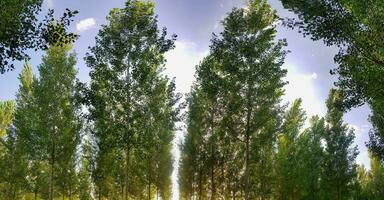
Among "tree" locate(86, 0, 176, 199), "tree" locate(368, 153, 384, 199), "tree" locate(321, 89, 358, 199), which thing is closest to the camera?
"tree" locate(86, 0, 176, 199)

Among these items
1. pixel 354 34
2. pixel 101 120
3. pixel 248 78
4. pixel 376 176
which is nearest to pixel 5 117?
pixel 101 120

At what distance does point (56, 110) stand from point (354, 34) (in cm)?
2218

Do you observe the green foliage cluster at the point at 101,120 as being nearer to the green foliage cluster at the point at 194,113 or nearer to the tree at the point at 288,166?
the green foliage cluster at the point at 194,113

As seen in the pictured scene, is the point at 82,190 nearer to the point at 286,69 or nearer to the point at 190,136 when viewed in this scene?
the point at 190,136

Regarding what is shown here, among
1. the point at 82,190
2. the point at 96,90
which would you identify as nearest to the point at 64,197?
the point at 82,190

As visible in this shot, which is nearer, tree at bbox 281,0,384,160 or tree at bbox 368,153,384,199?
tree at bbox 281,0,384,160

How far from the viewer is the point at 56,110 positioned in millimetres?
Result: 30484

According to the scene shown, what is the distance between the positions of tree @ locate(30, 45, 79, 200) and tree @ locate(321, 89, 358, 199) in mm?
23345

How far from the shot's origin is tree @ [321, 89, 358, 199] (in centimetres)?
3991

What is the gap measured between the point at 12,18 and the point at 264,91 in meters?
15.6

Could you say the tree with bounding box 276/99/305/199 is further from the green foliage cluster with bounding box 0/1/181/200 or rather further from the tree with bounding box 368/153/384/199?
the tree with bounding box 368/153/384/199

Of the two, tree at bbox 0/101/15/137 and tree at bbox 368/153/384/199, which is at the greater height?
tree at bbox 0/101/15/137

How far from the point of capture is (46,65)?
1230 inches

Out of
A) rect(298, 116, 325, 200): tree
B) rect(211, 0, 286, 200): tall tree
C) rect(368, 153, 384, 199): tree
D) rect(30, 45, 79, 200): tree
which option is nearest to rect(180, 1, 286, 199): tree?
rect(211, 0, 286, 200): tall tree
